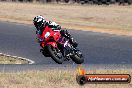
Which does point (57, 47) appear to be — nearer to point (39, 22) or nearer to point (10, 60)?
point (39, 22)

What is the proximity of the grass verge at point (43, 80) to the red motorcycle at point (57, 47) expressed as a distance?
54 centimetres

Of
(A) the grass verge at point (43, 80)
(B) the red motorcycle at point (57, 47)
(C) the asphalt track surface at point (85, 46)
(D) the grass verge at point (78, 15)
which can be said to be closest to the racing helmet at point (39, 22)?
(B) the red motorcycle at point (57, 47)

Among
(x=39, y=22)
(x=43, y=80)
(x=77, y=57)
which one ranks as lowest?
(x=43, y=80)

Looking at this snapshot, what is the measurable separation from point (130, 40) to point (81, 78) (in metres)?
15.2

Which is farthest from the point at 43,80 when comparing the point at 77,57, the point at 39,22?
the point at 39,22

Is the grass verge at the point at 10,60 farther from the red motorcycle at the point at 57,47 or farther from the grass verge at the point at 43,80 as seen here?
the red motorcycle at the point at 57,47

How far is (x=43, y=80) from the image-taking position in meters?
13.3

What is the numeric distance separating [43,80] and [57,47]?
0.86 meters

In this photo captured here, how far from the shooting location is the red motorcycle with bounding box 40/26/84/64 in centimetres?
1273

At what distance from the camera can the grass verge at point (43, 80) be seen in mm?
12641

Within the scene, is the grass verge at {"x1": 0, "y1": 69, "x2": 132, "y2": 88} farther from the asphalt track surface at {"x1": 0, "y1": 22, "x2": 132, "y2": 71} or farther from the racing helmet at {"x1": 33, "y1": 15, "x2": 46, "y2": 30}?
the asphalt track surface at {"x1": 0, "y1": 22, "x2": 132, "y2": 71}

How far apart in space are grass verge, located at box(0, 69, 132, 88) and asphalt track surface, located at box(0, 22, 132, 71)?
3384 millimetres

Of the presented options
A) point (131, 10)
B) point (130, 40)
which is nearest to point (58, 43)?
point (130, 40)

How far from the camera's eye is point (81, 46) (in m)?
23.7
